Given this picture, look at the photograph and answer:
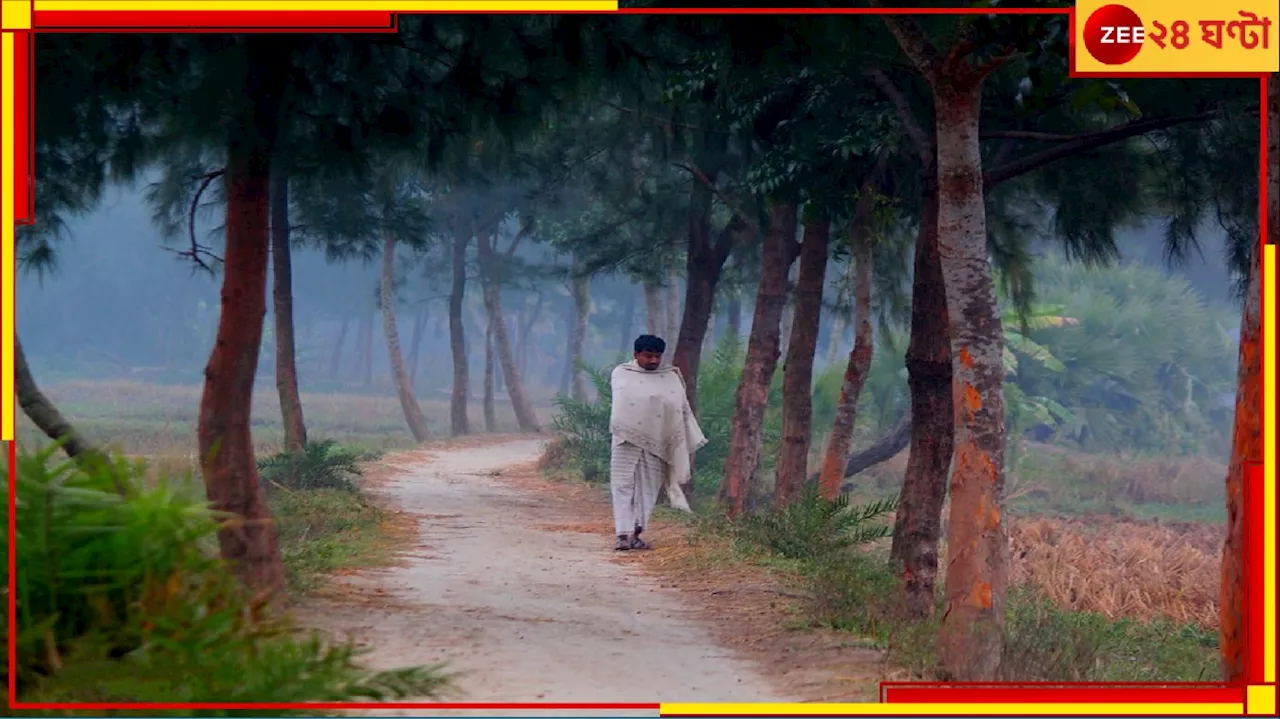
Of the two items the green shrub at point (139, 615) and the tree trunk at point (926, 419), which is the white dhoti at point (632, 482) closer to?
the tree trunk at point (926, 419)

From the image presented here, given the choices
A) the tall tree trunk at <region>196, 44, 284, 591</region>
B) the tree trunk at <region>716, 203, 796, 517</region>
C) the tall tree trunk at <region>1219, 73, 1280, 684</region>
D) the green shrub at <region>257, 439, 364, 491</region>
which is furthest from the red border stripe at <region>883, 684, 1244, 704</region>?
the green shrub at <region>257, 439, 364, 491</region>

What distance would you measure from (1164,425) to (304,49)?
4146cm

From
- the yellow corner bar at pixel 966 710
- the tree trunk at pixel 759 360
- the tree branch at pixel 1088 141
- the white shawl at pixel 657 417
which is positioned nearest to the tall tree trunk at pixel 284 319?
the tree trunk at pixel 759 360

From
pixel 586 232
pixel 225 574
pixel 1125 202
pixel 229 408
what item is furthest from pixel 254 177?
pixel 586 232

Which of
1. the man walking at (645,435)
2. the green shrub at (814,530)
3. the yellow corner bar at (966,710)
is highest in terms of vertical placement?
the man walking at (645,435)

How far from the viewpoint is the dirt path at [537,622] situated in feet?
24.9

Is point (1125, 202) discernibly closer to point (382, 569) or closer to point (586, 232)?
point (382, 569)

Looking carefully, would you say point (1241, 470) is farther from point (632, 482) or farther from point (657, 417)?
point (632, 482)

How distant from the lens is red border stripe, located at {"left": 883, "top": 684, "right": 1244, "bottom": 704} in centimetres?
651

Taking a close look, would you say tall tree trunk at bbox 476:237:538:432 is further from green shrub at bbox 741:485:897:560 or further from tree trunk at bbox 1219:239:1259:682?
tree trunk at bbox 1219:239:1259:682

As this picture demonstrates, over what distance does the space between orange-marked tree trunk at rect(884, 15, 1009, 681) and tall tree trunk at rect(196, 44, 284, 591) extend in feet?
11.9

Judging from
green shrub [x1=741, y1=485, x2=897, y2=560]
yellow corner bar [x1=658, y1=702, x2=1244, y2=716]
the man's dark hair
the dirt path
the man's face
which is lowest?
the dirt path

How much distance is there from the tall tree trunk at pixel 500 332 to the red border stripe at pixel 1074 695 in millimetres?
30629

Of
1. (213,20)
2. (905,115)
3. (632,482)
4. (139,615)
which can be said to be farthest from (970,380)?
(632,482)
